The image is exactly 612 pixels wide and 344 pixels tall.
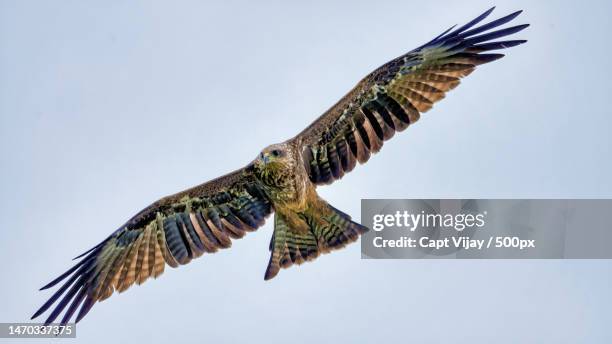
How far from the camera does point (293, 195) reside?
21.6 metres

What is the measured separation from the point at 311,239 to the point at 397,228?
1.75 metres

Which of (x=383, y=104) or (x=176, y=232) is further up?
(x=383, y=104)

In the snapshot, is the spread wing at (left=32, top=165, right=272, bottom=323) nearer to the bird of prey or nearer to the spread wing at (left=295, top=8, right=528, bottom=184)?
the bird of prey

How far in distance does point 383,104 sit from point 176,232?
3.16m

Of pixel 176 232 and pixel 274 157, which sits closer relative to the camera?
pixel 274 157

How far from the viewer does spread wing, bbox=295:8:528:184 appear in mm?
21688

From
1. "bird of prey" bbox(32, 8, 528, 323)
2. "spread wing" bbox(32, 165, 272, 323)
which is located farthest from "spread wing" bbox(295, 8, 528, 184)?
"spread wing" bbox(32, 165, 272, 323)

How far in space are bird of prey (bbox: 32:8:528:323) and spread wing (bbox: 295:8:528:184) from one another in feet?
0.04

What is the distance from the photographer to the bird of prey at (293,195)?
21.6 m

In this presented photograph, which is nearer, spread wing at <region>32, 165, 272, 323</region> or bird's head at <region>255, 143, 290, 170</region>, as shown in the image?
bird's head at <region>255, 143, 290, 170</region>

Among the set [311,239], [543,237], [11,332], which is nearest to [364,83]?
[311,239]

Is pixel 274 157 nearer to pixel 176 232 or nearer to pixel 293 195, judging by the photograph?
pixel 293 195

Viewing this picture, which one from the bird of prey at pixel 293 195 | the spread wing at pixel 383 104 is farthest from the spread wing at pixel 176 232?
the spread wing at pixel 383 104

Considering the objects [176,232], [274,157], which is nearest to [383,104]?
[274,157]
